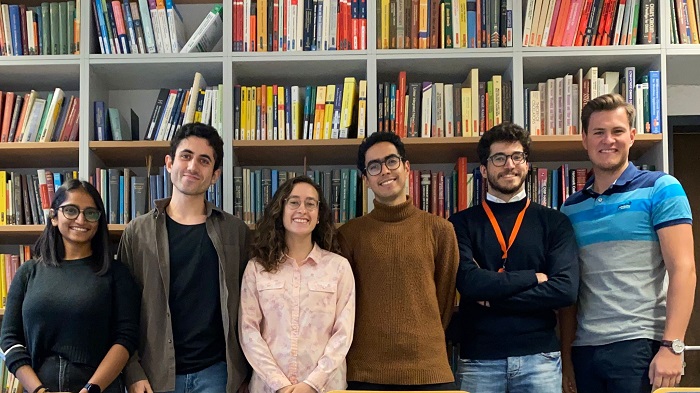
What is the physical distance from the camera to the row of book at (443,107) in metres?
3.27

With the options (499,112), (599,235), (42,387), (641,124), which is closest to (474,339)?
(599,235)

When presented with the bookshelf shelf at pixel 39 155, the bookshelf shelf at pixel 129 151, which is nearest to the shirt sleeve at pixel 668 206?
the bookshelf shelf at pixel 129 151

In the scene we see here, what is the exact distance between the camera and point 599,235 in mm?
2729

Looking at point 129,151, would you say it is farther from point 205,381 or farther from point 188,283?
point 205,381

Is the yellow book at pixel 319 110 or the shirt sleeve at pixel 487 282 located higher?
the yellow book at pixel 319 110

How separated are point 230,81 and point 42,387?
1517 mm

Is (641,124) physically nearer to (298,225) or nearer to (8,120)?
(298,225)

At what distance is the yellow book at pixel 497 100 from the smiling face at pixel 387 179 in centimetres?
70

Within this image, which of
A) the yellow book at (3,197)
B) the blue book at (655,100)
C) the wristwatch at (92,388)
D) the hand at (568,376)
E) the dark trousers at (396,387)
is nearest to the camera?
the wristwatch at (92,388)

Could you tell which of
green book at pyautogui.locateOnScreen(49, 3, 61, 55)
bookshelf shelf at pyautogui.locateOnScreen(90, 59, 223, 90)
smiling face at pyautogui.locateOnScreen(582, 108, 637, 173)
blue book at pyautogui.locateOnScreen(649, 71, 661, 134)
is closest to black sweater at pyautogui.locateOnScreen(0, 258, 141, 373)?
bookshelf shelf at pyautogui.locateOnScreen(90, 59, 223, 90)

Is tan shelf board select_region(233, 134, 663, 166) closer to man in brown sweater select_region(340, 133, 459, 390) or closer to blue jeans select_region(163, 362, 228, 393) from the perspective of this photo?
man in brown sweater select_region(340, 133, 459, 390)

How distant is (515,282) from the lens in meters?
2.56

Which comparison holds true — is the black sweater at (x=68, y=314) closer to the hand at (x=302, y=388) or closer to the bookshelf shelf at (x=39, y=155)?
the hand at (x=302, y=388)

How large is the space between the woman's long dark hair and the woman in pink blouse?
52 centimetres
